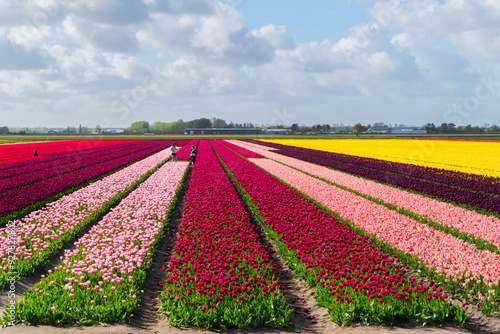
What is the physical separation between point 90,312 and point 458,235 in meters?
11.6

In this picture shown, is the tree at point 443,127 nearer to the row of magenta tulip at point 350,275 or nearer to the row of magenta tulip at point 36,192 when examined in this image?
the row of magenta tulip at point 36,192

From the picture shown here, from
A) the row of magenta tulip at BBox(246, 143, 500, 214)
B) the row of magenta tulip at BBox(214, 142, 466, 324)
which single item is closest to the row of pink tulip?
the row of magenta tulip at BBox(214, 142, 466, 324)

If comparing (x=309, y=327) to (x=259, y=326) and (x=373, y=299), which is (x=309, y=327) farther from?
(x=373, y=299)

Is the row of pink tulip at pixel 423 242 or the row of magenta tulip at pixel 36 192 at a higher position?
the row of magenta tulip at pixel 36 192

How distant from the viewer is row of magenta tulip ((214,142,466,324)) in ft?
24.1

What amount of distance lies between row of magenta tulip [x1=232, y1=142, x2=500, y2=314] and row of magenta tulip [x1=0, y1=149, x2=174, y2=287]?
9943mm

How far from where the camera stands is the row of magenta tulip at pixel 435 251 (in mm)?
8453

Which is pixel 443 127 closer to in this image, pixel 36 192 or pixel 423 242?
pixel 423 242

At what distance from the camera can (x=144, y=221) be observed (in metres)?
14.0

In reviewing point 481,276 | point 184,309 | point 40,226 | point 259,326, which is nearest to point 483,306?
point 481,276

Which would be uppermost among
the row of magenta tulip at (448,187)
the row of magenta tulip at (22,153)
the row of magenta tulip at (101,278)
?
the row of magenta tulip at (22,153)

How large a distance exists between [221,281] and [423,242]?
6.61 m

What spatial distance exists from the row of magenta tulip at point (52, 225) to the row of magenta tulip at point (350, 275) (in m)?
6.78

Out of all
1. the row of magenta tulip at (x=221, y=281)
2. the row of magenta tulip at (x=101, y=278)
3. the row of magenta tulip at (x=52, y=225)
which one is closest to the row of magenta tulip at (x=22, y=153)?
the row of magenta tulip at (x=52, y=225)
